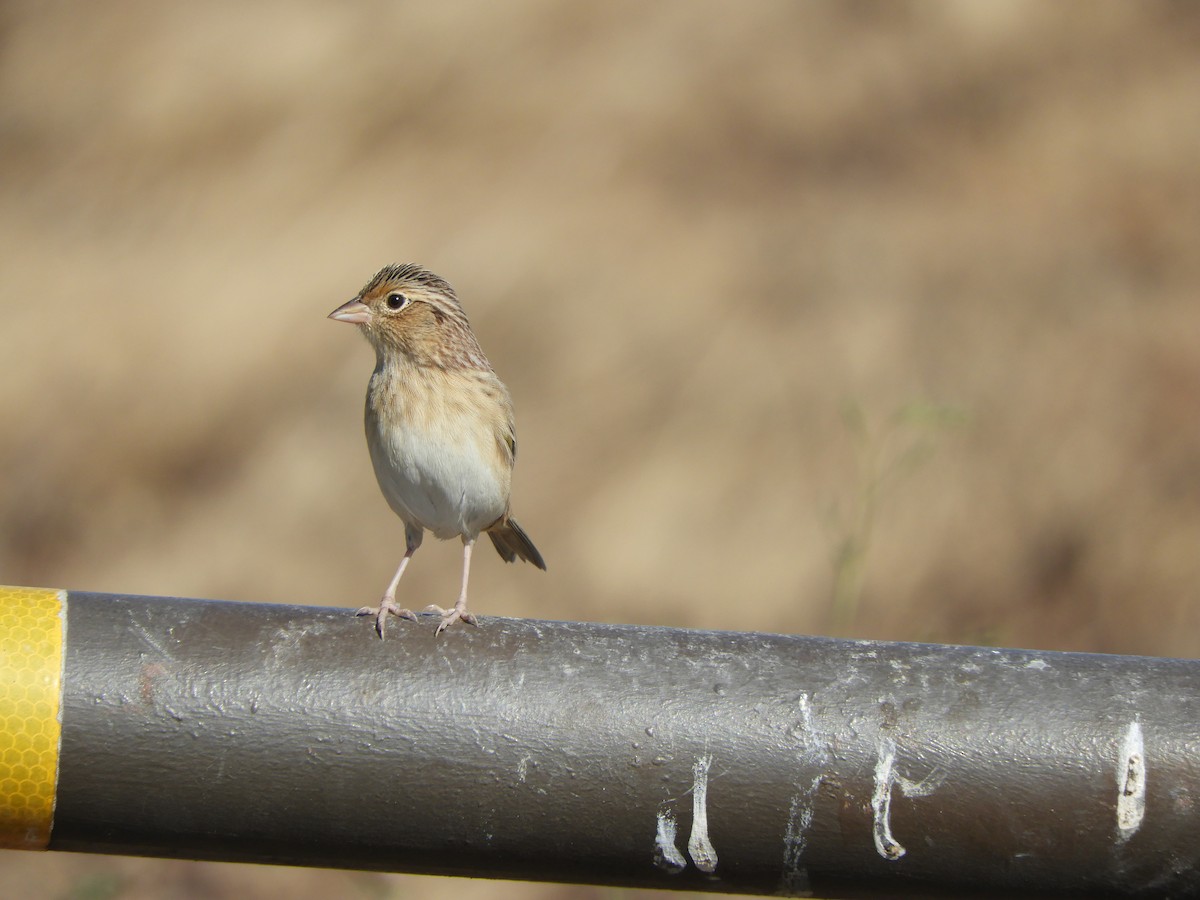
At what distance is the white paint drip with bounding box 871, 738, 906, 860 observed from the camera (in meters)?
2.00

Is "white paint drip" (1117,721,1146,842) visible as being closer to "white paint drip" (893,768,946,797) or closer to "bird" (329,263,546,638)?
"white paint drip" (893,768,946,797)

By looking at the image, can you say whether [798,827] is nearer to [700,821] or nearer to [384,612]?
[700,821]

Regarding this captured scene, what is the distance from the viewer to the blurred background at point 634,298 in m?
5.63

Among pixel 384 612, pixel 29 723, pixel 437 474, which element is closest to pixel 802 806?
pixel 384 612

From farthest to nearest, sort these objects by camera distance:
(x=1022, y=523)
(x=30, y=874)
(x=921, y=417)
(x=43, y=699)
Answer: (x=30, y=874)
(x=1022, y=523)
(x=921, y=417)
(x=43, y=699)

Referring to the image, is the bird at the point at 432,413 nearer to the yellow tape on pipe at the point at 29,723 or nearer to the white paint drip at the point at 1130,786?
the yellow tape on pipe at the point at 29,723

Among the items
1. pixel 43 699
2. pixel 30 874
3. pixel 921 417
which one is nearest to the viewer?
pixel 43 699

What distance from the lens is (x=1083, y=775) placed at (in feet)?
6.57

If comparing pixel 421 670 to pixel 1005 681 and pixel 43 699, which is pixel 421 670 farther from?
pixel 1005 681

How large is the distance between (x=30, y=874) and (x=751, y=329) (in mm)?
3577

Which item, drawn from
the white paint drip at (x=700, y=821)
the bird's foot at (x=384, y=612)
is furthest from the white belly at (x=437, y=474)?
the white paint drip at (x=700, y=821)

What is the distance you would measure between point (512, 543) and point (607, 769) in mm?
2257

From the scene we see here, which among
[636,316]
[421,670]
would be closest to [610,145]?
[636,316]

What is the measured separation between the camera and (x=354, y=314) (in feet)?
12.8
